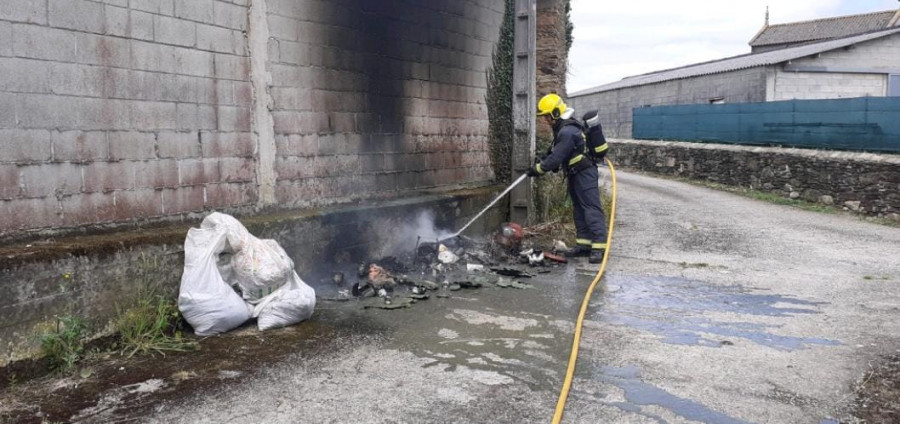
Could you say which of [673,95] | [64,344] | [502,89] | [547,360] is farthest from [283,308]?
[673,95]

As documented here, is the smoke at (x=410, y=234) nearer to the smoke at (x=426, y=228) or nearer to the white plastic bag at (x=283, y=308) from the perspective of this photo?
the smoke at (x=426, y=228)

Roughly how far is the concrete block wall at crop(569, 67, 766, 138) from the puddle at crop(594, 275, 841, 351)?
625 inches

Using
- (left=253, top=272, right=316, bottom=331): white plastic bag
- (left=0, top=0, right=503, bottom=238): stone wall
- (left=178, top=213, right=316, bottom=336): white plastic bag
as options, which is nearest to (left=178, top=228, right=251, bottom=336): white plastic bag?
(left=178, top=213, right=316, bottom=336): white plastic bag

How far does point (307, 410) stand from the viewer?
10.9 feet

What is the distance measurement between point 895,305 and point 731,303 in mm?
1315

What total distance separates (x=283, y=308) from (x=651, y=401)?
2588 millimetres

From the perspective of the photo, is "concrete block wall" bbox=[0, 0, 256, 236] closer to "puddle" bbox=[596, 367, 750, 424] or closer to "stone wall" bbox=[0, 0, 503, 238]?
"stone wall" bbox=[0, 0, 503, 238]

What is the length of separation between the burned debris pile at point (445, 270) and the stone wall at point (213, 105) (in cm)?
82

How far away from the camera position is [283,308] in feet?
15.4

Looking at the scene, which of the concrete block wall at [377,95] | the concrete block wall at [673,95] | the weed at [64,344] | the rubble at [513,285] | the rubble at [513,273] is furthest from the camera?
the concrete block wall at [673,95]

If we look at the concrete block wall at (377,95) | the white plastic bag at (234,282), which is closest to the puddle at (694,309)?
the white plastic bag at (234,282)

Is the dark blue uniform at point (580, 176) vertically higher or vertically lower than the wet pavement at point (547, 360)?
higher

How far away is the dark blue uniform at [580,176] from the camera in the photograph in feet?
24.3

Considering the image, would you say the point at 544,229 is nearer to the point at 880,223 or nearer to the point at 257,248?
the point at 257,248
